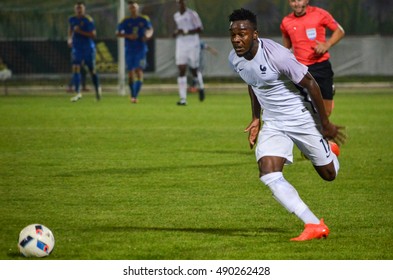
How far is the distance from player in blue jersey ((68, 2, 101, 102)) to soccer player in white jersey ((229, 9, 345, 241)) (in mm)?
18949

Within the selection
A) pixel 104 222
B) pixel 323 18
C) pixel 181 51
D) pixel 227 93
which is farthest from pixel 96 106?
pixel 104 222

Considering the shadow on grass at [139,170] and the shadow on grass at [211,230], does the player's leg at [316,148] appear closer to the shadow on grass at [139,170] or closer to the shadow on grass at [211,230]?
the shadow on grass at [211,230]

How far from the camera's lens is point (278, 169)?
839 cm

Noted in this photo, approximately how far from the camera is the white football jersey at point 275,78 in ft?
27.7

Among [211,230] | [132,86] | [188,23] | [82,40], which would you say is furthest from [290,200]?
[82,40]

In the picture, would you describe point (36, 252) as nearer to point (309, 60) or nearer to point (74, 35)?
point (309, 60)

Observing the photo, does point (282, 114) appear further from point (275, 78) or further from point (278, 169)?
point (278, 169)

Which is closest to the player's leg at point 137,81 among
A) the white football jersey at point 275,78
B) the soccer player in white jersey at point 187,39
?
the soccer player in white jersey at point 187,39

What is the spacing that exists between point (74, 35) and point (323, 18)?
14801mm

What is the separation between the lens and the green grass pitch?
26.2 feet

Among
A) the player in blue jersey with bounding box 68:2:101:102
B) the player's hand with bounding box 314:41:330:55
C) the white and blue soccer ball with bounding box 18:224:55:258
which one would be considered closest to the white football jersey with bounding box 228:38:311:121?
the white and blue soccer ball with bounding box 18:224:55:258

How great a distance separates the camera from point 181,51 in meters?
27.1

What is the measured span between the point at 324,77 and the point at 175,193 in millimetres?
3712

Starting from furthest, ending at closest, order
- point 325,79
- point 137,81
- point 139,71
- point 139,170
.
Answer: point 139,71 → point 137,81 → point 325,79 → point 139,170
